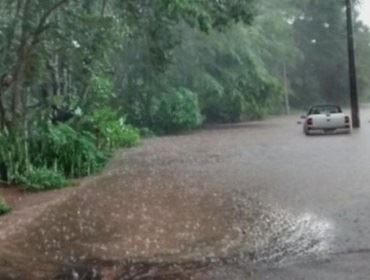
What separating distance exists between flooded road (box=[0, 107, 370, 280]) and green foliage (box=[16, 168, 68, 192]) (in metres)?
0.66

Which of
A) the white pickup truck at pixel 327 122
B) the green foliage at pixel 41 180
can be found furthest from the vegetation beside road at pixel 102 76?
the white pickup truck at pixel 327 122

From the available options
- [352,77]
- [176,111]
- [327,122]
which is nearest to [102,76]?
[327,122]

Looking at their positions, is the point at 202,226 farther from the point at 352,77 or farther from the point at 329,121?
the point at 352,77

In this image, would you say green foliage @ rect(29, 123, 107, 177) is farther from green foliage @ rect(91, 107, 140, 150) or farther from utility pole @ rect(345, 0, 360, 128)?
utility pole @ rect(345, 0, 360, 128)

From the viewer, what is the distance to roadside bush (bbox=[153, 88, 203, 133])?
3941 centimetres

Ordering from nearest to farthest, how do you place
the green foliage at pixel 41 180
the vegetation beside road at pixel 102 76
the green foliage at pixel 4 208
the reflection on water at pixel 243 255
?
1. the reflection on water at pixel 243 255
2. the green foliage at pixel 4 208
3. the green foliage at pixel 41 180
4. the vegetation beside road at pixel 102 76

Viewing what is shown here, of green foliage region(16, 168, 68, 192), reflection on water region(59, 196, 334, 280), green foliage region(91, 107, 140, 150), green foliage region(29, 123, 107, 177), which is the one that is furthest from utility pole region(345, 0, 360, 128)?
reflection on water region(59, 196, 334, 280)

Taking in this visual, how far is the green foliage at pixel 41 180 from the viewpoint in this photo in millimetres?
14550

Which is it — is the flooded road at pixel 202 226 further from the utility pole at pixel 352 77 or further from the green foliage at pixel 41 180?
the utility pole at pixel 352 77

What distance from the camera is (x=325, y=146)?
24500mm

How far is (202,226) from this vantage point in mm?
9750

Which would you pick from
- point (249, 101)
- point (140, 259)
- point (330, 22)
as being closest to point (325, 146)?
point (140, 259)

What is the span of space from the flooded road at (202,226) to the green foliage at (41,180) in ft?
2.16

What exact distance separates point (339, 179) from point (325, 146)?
32.2 ft
